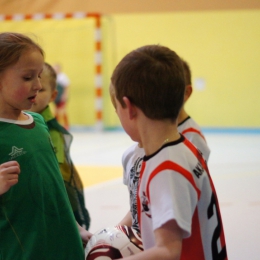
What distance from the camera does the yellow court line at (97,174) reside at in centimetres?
621

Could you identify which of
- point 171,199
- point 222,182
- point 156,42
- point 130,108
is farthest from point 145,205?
point 156,42

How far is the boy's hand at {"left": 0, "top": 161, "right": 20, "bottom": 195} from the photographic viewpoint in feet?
5.39

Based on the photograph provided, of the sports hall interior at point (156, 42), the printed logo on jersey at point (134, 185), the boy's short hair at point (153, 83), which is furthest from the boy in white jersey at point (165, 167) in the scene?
the sports hall interior at point (156, 42)

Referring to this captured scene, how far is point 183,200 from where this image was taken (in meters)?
1.34

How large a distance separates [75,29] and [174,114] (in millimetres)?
11039

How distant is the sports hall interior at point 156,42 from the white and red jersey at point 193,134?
612cm

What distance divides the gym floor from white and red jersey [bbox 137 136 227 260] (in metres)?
2.13

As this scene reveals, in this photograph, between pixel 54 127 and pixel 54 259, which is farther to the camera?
pixel 54 127

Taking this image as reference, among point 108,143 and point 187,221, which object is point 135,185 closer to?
point 187,221

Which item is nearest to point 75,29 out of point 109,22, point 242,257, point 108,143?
point 109,22

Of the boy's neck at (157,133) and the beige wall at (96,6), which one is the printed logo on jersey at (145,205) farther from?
the beige wall at (96,6)

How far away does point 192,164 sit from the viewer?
4.63 ft

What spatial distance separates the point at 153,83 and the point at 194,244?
470mm

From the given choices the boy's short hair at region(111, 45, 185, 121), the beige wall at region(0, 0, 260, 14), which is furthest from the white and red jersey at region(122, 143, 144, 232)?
the beige wall at region(0, 0, 260, 14)
